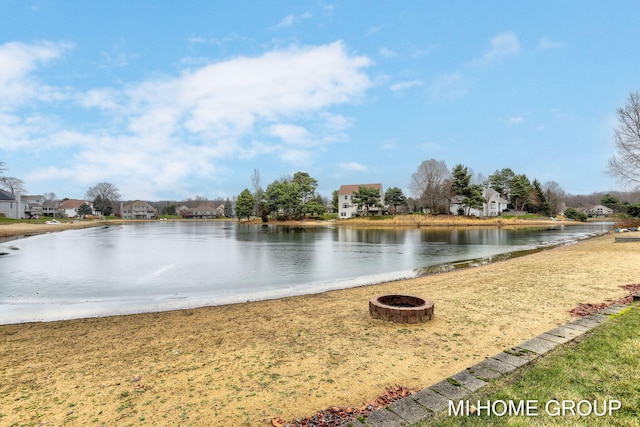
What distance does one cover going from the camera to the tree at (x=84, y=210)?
81.8 meters

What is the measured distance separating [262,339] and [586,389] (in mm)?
3602

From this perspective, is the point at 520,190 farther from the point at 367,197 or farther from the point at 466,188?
the point at 367,197

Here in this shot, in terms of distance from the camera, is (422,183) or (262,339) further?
(422,183)

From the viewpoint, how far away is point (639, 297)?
17.2 ft

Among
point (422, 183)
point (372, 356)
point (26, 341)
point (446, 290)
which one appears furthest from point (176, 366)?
point (422, 183)

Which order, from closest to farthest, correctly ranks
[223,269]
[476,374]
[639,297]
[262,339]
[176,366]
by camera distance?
[476,374] < [176,366] < [262,339] < [639,297] < [223,269]

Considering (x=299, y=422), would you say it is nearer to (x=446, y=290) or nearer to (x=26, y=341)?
(x=26, y=341)

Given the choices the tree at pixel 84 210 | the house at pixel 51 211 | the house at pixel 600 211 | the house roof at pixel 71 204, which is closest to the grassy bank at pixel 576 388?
the tree at pixel 84 210

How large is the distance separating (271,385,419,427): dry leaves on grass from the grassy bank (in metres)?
0.57

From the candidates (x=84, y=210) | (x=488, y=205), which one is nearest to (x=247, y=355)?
(x=488, y=205)

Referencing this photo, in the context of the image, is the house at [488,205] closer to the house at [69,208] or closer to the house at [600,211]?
the house at [600,211]

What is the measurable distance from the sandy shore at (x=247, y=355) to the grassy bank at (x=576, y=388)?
0.76m

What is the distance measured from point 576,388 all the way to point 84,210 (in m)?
103

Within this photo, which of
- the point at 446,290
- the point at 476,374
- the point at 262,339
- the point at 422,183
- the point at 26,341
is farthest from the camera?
the point at 422,183
